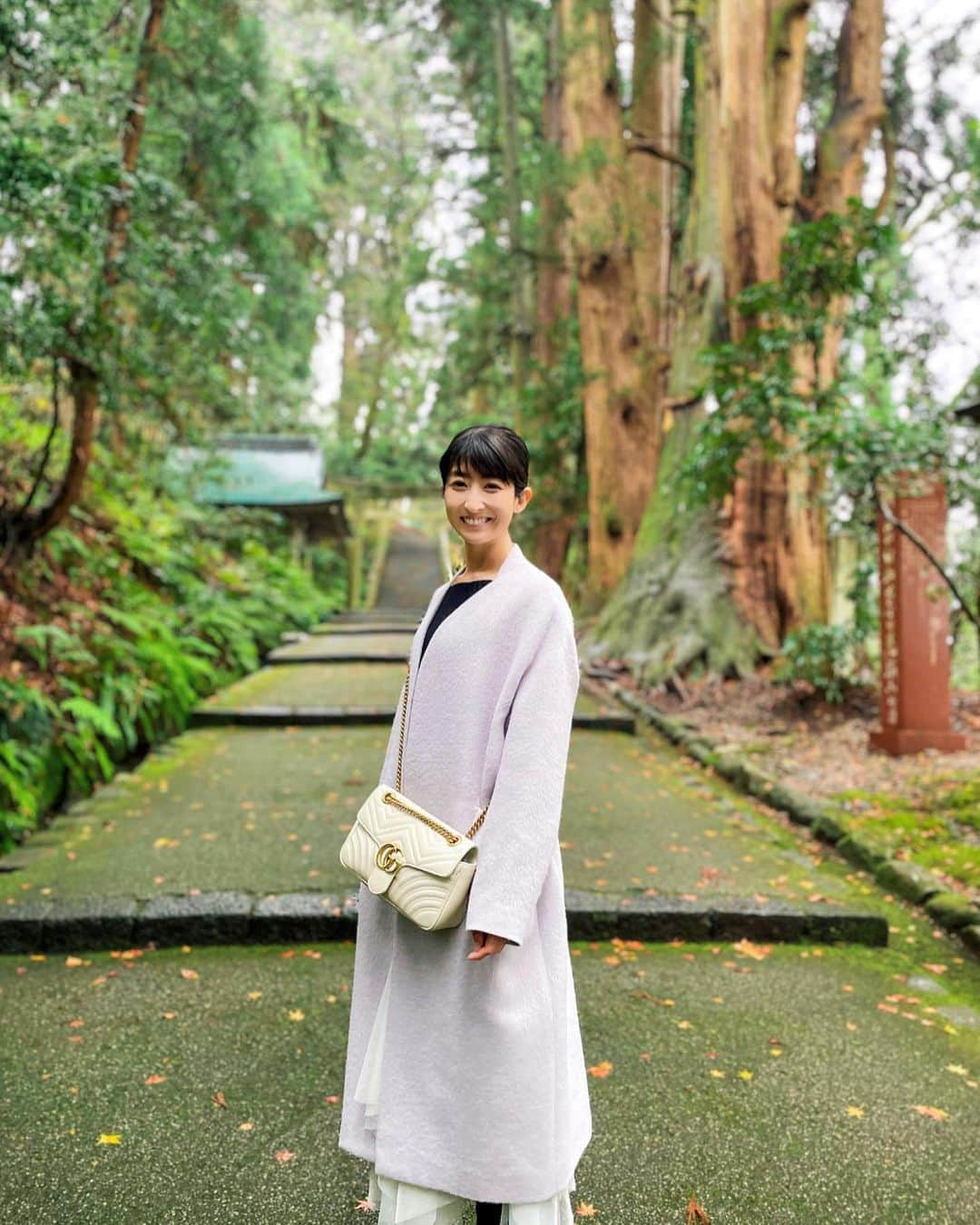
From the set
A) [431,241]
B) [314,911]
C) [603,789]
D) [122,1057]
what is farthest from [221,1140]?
[431,241]

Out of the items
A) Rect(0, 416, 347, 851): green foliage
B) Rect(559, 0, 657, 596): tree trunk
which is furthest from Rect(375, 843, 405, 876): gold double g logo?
Rect(559, 0, 657, 596): tree trunk

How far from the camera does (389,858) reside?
167 cm

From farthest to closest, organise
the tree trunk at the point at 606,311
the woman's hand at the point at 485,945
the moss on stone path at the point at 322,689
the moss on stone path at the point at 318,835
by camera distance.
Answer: the tree trunk at the point at 606,311
the moss on stone path at the point at 322,689
the moss on stone path at the point at 318,835
the woman's hand at the point at 485,945

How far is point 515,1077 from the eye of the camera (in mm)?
1642

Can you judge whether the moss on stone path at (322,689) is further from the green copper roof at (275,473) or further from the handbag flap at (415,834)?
the green copper roof at (275,473)

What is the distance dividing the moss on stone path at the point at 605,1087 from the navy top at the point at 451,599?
644 mm

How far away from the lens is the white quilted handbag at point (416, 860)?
1623mm

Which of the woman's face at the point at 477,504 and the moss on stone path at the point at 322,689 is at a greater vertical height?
the woman's face at the point at 477,504

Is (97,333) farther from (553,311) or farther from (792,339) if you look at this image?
(553,311)

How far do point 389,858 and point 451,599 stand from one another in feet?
1.76

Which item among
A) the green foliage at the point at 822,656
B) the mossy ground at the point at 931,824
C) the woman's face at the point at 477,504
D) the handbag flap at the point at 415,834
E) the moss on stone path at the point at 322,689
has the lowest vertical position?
the moss on stone path at the point at 322,689

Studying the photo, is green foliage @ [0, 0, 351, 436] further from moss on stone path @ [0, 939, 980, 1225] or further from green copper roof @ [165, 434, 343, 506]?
green copper roof @ [165, 434, 343, 506]

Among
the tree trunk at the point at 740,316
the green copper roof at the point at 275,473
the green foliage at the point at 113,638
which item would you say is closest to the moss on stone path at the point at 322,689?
the green foliage at the point at 113,638

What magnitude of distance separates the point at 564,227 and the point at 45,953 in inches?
570
